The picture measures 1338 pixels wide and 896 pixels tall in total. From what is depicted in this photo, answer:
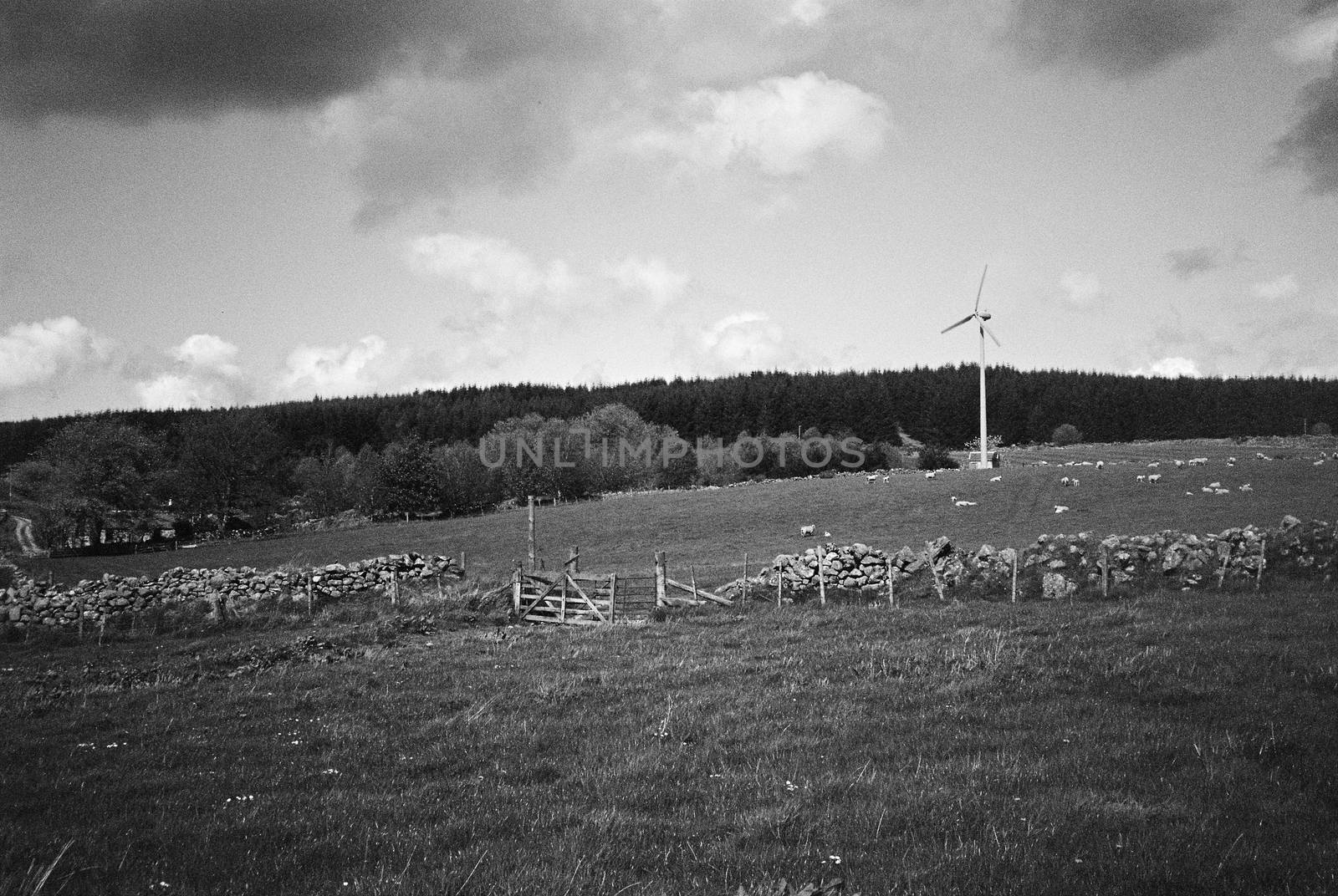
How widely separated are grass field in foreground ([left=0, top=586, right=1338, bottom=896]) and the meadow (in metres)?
0.05

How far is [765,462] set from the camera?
401 feet

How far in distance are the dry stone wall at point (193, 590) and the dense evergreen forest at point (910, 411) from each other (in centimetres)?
9861

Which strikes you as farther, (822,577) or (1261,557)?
(822,577)

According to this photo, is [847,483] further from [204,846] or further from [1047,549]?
[204,846]

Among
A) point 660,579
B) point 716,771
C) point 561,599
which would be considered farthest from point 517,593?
point 716,771

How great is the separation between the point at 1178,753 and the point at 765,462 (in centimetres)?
11290

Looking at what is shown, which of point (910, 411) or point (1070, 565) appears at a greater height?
point (910, 411)

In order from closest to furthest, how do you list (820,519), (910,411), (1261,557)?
1. (1261,557)
2. (820,519)
3. (910,411)

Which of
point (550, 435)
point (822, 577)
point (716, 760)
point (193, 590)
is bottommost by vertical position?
point (193, 590)

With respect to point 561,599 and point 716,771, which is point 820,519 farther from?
point 716,771

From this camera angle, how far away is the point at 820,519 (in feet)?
190

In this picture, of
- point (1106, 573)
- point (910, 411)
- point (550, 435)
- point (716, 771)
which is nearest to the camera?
point (716, 771)

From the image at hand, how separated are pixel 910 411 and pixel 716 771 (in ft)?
501

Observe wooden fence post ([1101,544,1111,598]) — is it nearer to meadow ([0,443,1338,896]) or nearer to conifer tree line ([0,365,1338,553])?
meadow ([0,443,1338,896])
